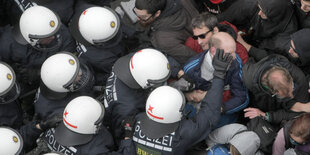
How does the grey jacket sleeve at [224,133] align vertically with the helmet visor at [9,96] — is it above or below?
below

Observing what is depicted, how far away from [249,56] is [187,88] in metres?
1.17

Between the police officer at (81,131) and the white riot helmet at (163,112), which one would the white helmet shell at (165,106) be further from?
the police officer at (81,131)

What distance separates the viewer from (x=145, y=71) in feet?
12.9

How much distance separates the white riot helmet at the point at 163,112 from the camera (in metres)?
3.56

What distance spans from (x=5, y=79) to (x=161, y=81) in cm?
189

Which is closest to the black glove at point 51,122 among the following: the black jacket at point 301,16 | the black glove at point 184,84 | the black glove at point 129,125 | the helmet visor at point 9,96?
the helmet visor at point 9,96

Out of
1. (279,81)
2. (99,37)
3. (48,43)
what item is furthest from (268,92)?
(48,43)

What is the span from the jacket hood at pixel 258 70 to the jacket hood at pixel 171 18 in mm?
1249

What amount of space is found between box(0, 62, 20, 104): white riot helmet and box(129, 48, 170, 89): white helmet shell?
150 cm

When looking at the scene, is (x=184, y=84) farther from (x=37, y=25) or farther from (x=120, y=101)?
(x=37, y=25)

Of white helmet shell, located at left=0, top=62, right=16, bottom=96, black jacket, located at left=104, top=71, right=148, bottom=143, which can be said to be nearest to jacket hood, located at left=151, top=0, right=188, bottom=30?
black jacket, located at left=104, top=71, right=148, bottom=143

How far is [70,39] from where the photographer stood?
5.02m

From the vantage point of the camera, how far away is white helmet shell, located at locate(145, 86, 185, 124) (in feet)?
11.7

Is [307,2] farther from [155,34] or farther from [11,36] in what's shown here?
[11,36]
